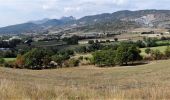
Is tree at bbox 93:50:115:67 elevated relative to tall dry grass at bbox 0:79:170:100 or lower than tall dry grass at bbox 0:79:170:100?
lower

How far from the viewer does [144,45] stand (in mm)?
150625

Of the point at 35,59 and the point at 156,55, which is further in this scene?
the point at 156,55

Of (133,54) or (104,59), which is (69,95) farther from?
(133,54)

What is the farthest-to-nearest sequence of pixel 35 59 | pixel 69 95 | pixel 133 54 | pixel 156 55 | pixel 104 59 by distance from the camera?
pixel 156 55
pixel 133 54
pixel 35 59
pixel 104 59
pixel 69 95

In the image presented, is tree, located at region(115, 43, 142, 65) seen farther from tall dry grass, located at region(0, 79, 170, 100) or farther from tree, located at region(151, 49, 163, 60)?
tall dry grass, located at region(0, 79, 170, 100)

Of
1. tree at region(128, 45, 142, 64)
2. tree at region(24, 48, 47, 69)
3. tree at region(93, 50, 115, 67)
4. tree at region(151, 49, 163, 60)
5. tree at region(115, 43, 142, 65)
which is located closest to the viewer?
tree at region(115, 43, 142, 65)

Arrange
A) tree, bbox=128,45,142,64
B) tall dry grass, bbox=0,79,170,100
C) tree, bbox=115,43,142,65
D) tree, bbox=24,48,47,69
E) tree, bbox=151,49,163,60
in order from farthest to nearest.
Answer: tree, bbox=151,49,163,60, tree, bbox=128,45,142,64, tree, bbox=24,48,47,69, tree, bbox=115,43,142,65, tall dry grass, bbox=0,79,170,100

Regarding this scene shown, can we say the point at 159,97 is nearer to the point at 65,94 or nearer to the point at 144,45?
the point at 65,94

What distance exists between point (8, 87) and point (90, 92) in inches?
84.2

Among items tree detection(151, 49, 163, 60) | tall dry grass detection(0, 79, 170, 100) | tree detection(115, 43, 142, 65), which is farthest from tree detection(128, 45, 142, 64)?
tall dry grass detection(0, 79, 170, 100)

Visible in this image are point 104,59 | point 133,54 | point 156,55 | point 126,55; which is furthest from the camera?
point 156,55

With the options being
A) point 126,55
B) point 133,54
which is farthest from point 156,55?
point 126,55

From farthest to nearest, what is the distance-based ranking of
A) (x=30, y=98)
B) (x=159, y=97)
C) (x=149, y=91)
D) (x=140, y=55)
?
(x=140, y=55) < (x=149, y=91) < (x=159, y=97) < (x=30, y=98)

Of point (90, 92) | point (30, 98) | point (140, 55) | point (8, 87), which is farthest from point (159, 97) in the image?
point (140, 55)
